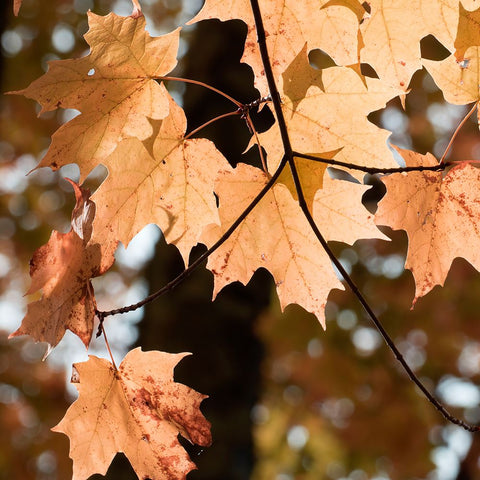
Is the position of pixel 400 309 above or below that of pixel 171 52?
below

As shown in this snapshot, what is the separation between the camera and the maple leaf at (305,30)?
91cm

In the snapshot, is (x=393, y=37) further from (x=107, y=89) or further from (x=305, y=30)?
(x=107, y=89)

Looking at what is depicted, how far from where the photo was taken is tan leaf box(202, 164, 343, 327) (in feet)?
3.40

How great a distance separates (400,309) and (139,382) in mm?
3703

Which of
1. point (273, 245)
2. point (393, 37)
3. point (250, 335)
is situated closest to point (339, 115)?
point (393, 37)

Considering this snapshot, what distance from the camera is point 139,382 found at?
3.47ft

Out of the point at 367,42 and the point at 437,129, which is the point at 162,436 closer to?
the point at 367,42

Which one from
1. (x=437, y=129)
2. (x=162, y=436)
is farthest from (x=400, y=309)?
(x=162, y=436)

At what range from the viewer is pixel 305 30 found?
94 cm

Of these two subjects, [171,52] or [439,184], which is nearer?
[171,52]

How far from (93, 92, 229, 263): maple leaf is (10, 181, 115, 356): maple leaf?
0.04 m

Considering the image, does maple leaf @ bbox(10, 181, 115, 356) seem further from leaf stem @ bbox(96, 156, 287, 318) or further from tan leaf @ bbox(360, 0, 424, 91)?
tan leaf @ bbox(360, 0, 424, 91)

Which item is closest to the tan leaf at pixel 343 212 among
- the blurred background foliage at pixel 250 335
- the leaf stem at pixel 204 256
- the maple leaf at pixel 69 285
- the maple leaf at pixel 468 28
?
the leaf stem at pixel 204 256

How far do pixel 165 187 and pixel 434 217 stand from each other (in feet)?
1.75
